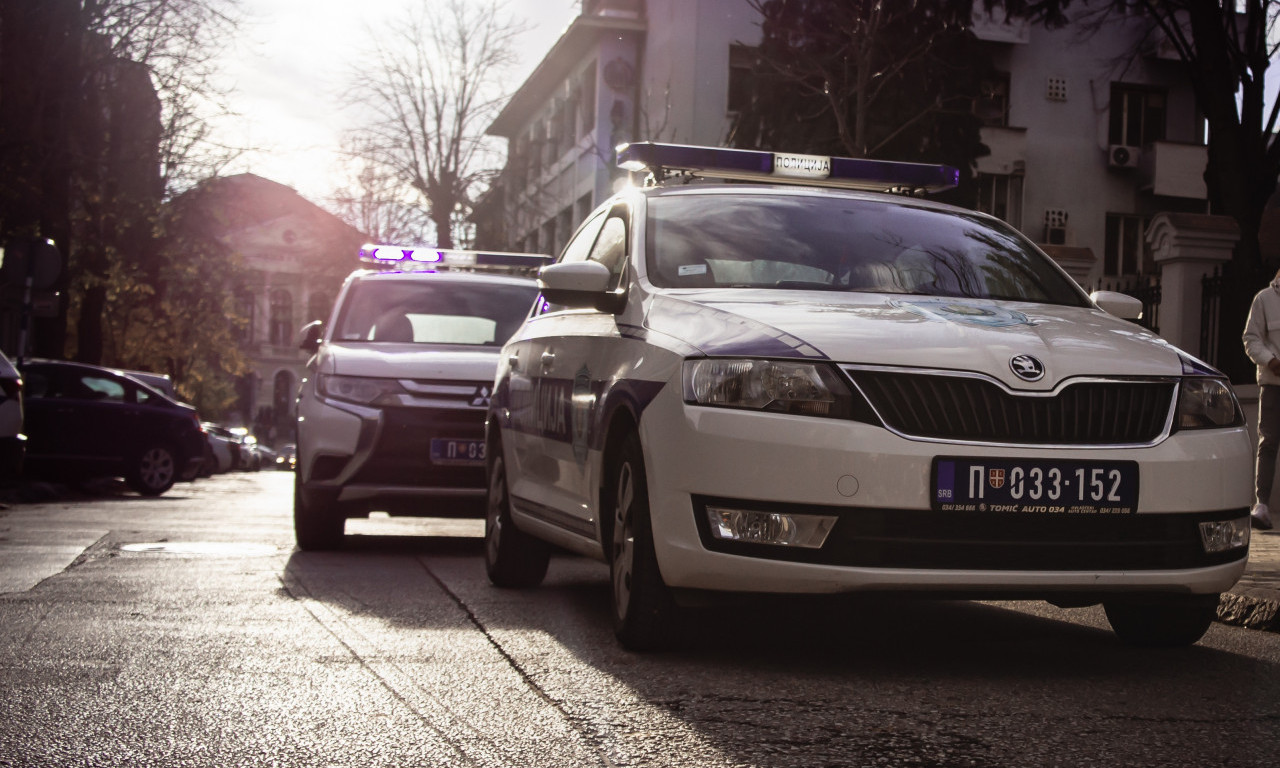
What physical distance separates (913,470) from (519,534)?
10.6ft

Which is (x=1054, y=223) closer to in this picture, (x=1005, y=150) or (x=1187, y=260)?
(x=1005, y=150)

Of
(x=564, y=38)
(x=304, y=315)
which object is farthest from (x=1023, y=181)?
(x=304, y=315)

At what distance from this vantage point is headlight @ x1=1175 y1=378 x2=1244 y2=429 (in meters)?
5.56

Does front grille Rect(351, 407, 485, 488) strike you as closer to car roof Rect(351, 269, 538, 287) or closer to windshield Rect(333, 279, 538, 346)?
windshield Rect(333, 279, 538, 346)

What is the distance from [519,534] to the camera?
8.04m

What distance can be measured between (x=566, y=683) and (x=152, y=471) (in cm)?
1728

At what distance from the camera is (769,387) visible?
17.4ft

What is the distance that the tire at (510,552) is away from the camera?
806cm

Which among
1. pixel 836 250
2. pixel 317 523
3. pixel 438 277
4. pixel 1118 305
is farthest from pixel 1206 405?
pixel 438 277

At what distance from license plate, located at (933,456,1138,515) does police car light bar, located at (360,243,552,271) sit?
6977 millimetres

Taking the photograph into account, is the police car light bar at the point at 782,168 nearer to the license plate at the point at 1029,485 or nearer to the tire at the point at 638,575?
the tire at the point at 638,575

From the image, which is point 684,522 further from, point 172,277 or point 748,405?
point 172,277

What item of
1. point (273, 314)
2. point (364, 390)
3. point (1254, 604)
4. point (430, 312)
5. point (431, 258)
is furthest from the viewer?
point (273, 314)

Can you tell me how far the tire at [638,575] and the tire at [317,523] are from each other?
490 centimetres
